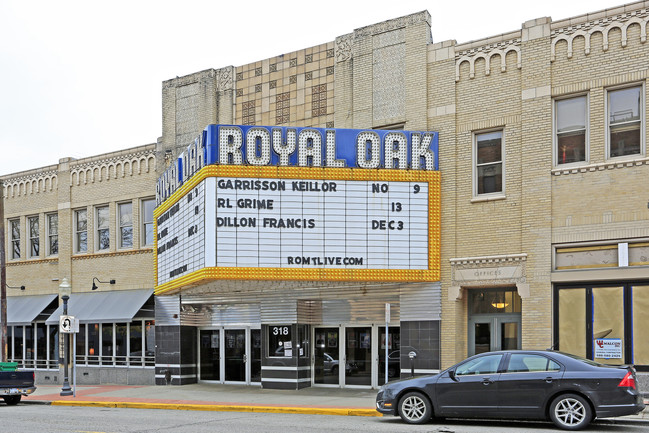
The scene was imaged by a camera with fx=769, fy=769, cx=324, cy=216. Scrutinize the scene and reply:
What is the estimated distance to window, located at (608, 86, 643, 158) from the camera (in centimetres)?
1889

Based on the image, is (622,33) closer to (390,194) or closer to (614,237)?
(614,237)

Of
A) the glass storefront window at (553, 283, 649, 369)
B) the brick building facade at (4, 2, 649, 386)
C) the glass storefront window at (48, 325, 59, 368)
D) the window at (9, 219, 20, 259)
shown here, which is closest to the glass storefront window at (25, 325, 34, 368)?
the glass storefront window at (48, 325, 59, 368)

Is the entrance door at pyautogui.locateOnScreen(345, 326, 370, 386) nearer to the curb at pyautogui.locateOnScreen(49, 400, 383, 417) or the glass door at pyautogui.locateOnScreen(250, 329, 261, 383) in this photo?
the glass door at pyautogui.locateOnScreen(250, 329, 261, 383)

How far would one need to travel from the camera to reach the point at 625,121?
751 inches

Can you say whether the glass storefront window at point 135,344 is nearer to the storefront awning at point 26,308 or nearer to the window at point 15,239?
the storefront awning at point 26,308

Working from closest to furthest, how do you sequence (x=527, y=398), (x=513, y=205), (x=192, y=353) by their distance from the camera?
1. (x=527, y=398)
2. (x=513, y=205)
3. (x=192, y=353)

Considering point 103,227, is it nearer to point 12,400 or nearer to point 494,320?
point 12,400

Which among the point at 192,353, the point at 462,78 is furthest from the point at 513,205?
the point at 192,353

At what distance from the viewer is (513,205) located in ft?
67.4

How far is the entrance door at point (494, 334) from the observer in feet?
68.1

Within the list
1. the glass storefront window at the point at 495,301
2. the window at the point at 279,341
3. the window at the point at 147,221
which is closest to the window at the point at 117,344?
the window at the point at 147,221

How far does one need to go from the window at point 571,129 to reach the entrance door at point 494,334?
4.55 meters

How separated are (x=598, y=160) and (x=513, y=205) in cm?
249

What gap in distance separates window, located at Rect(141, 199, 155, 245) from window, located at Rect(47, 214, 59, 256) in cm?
533
